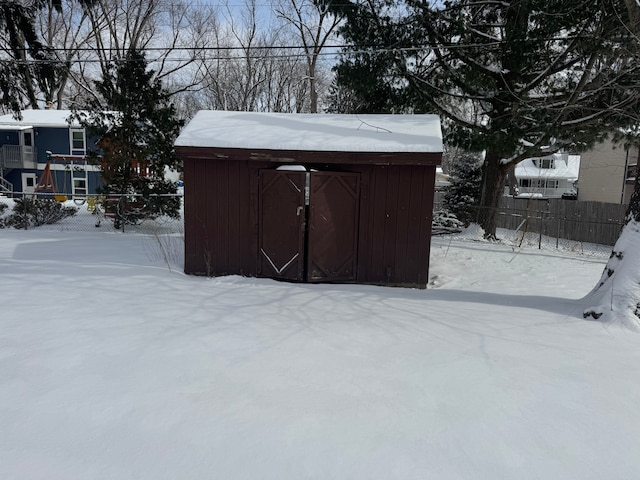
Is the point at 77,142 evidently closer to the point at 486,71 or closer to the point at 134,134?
the point at 134,134

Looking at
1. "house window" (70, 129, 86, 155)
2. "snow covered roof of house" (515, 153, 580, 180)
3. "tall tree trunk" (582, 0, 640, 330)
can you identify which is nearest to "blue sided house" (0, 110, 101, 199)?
"house window" (70, 129, 86, 155)

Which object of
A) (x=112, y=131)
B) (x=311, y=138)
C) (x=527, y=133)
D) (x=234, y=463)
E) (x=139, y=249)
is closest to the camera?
(x=234, y=463)

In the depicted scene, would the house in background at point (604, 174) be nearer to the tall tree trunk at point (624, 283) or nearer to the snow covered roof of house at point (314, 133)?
the snow covered roof of house at point (314, 133)

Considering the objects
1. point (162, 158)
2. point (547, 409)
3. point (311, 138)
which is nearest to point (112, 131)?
point (162, 158)

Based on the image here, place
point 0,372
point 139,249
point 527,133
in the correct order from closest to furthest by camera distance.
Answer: point 0,372
point 139,249
point 527,133

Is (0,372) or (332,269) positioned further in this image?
(332,269)

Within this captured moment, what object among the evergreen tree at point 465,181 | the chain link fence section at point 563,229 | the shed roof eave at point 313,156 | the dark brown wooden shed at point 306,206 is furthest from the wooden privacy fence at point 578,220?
the shed roof eave at point 313,156

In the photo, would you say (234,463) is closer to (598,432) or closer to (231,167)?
(598,432)

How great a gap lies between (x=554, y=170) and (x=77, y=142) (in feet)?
148

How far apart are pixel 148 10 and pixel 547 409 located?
33041mm

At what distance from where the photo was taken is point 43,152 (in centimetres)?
2688

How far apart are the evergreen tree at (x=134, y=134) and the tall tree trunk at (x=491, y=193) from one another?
370 inches

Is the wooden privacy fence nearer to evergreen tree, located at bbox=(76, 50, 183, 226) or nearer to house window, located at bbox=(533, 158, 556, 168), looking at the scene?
evergreen tree, located at bbox=(76, 50, 183, 226)

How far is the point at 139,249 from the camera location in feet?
30.3
